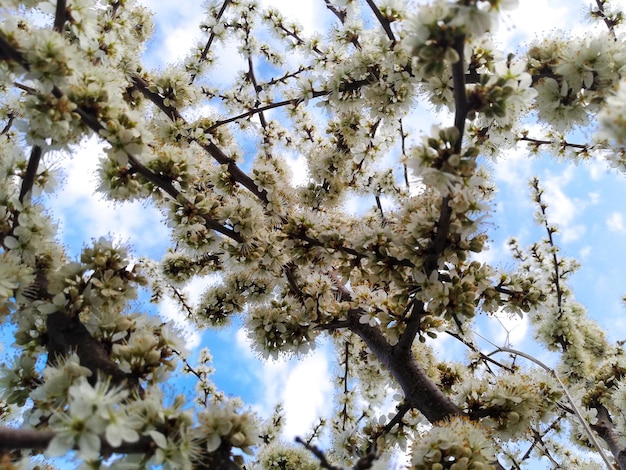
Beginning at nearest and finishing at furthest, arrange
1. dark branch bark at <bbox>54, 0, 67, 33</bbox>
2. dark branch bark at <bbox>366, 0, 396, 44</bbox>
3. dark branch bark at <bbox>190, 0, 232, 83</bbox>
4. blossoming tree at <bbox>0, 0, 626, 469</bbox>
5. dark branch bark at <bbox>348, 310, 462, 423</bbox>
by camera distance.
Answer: blossoming tree at <bbox>0, 0, 626, 469</bbox> → dark branch bark at <bbox>54, 0, 67, 33</bbox> → dark branch bark at <bbox>348, 310, 462, 423</bbox> → dark branch bark at <bbox>366, 0, 396, 44</bbox> → dark branch bark at <bbox>190, 0, 232, 83</bbox>

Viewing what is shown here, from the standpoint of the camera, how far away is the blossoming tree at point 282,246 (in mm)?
2523

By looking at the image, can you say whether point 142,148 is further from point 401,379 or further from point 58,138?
point 401,379

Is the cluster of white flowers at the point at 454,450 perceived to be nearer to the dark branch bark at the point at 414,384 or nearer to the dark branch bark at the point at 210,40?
the dark branch bark at the point at 414,384

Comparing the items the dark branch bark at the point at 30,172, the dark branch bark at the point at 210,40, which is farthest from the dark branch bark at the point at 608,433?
the dark branch bark at the point at 210,40

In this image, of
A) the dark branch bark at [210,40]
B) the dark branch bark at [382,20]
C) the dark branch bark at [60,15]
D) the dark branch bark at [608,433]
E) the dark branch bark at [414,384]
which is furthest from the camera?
the dark branch bark at [210,40]

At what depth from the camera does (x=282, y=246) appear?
4.56 meters

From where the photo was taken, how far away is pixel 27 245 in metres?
3.40

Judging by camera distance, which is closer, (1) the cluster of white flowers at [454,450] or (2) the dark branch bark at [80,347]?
Answer: (2) the dark branch bark at [80,347]

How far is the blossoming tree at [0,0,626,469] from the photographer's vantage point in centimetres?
252

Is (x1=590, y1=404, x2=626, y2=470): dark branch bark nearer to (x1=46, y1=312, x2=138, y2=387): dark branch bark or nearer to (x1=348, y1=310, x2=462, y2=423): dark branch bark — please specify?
(x1=348, y1=310, x2=462, y2=423): dark branch bark

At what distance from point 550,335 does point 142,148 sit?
7909 millimetres

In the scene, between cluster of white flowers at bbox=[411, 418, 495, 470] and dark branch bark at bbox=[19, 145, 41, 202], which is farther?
dark branch bark at bbox=[19, 145, 41, 202]

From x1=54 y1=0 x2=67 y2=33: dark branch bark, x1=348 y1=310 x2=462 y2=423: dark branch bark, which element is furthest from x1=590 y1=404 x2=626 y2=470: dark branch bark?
x1=54 y1=0 x2=67 y2=33: dark branch bark

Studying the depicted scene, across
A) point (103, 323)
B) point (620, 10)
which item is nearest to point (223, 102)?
point (103, 323)
